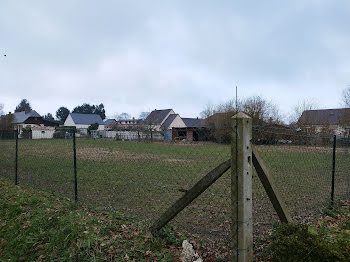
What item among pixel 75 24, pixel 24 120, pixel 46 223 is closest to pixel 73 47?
pixel 75 24

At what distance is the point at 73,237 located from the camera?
326cm

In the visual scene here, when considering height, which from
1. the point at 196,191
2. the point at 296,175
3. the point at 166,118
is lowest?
the point at 296,175

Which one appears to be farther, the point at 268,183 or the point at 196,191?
the point at 196,191

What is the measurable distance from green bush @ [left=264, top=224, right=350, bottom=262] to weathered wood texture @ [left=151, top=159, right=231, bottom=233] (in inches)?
31.6

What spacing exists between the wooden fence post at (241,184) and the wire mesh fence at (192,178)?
473 millimetres

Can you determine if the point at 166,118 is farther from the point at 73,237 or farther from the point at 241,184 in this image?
the point at 241,184

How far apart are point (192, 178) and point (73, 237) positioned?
517 centimetres

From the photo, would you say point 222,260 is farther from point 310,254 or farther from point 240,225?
point 310,254

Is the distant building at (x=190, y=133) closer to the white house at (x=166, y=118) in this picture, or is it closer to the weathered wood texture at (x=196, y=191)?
the weathered wood texture at (x=196, y=191)

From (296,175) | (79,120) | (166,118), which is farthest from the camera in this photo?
(79,120)

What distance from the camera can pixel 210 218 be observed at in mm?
4297

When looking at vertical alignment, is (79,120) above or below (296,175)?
above

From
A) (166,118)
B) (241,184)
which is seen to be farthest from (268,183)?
(166,118)

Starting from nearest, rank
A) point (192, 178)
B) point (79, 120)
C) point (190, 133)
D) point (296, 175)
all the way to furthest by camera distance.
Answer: point (190, 133) → point (296, 175) → point (192, 178) → point (79, 120)
